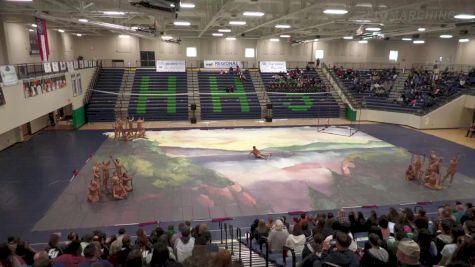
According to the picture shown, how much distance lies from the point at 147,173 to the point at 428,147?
15.3 meters

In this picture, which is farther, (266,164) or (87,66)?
→ (87,66)

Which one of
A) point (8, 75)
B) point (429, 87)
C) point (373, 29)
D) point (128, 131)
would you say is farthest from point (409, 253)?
point (429, 87)

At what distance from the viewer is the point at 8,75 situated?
13484mm

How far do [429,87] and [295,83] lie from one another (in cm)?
1097

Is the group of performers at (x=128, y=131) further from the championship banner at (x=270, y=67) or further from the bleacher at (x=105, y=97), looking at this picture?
the championship banner at (x=270, y=67)

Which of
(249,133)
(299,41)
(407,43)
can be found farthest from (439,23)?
(407,43)

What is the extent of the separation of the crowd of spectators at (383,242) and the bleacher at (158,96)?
64.3 feet

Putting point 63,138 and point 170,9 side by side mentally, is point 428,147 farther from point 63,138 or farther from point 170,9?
point 63,138

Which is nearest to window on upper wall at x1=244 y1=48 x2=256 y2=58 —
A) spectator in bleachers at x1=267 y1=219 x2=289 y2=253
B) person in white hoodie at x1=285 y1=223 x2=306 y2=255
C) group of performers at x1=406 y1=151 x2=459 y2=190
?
group of performers at x1=406 y1=151 x2=459 y2=190

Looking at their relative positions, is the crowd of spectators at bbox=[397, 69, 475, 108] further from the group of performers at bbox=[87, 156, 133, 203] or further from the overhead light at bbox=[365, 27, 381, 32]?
the group of performers at bbox=[87, 156, 133, 203]

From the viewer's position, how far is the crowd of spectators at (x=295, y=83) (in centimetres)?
3011

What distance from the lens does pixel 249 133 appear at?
2183cm

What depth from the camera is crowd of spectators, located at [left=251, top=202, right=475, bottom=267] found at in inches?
152

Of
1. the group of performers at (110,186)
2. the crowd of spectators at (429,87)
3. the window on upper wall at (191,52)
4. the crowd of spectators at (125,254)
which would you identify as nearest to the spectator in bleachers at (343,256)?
the crowd of spectators at (125,254)
